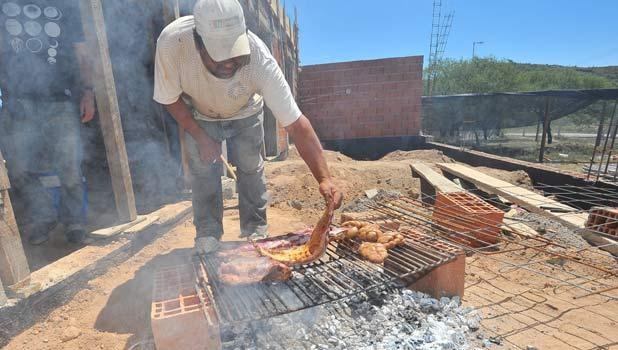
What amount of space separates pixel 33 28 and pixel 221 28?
2336mm

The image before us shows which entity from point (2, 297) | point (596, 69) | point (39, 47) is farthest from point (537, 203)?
point (596, 69)

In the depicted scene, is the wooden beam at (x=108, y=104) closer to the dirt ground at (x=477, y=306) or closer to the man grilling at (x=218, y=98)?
the dirt ground at (x=477, y=306)

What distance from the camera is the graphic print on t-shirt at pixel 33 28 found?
2.97m

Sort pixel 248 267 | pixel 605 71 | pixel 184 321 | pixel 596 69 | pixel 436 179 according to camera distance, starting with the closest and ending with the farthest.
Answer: pixel 184 321
pixel 248 267
pixel 436 179
pixel 605 71
pixel 596 69

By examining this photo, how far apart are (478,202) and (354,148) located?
8742mm

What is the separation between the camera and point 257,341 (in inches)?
78.5

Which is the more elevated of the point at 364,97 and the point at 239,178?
the point at 364,97

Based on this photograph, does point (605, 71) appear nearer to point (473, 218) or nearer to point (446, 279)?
point (473, 218)

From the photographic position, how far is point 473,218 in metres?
3.60

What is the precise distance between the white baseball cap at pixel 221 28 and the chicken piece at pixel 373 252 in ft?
5.14

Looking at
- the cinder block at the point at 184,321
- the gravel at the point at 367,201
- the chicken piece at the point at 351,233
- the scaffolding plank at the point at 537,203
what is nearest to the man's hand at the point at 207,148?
the cinder block at the point at 184,321

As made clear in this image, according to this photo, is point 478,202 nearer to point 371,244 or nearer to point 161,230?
point 371,244

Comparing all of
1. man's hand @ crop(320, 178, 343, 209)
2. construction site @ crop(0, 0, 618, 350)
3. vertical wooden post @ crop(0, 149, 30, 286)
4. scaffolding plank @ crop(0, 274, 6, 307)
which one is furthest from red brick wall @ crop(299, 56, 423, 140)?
scaffolding plank @ crop(0, 274, 6, 307)

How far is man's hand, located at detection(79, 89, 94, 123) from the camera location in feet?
10.3
